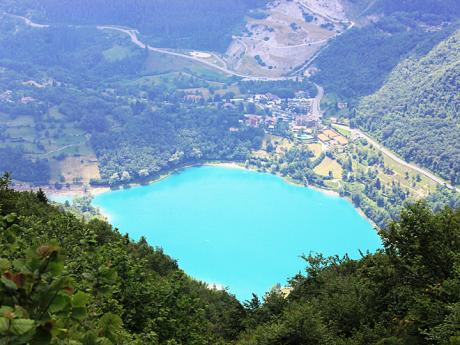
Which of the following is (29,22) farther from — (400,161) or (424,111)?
(400,161)

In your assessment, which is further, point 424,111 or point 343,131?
point 343,131

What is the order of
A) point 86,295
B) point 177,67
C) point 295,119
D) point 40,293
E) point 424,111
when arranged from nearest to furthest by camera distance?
point 40,293
point 86,295
point 424,111
point 295,119
point 177,67

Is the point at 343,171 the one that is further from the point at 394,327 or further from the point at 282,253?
the point at 394,327

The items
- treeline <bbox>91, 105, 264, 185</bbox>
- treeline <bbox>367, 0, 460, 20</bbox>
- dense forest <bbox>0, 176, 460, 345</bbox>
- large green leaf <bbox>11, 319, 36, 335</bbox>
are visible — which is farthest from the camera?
treeline <bbox>367, 0, 460, 20</bbox>

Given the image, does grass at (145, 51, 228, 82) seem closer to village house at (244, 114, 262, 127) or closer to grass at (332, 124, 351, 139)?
village house at (244, 114, 262, 127)

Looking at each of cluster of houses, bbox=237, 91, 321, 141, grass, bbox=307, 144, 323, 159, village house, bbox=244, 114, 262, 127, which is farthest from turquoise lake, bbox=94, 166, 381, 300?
village house, bbox=244, 114, 262, 127

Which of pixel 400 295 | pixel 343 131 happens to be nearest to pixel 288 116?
pixel 343 131

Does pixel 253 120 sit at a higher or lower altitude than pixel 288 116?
higher

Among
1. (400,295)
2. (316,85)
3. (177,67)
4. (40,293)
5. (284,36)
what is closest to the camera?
(40,293)
